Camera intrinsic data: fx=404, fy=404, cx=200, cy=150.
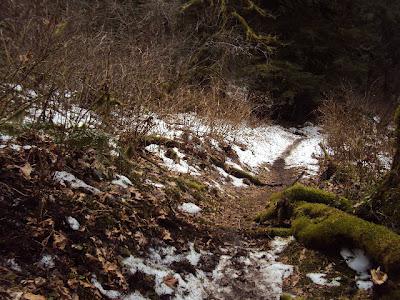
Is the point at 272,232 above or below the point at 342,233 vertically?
below

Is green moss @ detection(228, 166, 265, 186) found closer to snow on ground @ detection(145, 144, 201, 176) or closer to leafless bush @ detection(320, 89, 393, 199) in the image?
snow on ground @ detection(145, 144, 201, 176)

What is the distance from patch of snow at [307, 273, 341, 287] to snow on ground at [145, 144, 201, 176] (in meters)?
3.28

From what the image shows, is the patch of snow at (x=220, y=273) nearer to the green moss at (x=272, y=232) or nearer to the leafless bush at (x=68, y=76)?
the green moss at (x=272, y=232)

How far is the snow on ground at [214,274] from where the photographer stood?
12.3 feet

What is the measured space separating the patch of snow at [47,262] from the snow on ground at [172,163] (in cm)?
390

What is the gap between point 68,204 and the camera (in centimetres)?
380

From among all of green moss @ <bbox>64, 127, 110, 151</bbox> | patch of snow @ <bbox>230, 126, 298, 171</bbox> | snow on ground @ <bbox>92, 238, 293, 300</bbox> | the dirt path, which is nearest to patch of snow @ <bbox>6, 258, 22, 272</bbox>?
snow on ground @ <bbox>92, 238, 293, 300</bbox>

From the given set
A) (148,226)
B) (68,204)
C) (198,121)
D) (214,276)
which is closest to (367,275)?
(214,276)

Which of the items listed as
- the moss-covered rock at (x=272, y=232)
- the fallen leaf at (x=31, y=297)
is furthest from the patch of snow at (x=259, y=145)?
the fallen leaf at (x=31, y=297)

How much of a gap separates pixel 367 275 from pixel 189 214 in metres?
2.41

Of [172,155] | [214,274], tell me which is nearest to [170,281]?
[214,274]

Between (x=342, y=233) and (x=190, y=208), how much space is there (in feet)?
7.06

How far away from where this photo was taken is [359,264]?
4.19 m

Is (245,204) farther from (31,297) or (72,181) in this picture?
(31,297)
